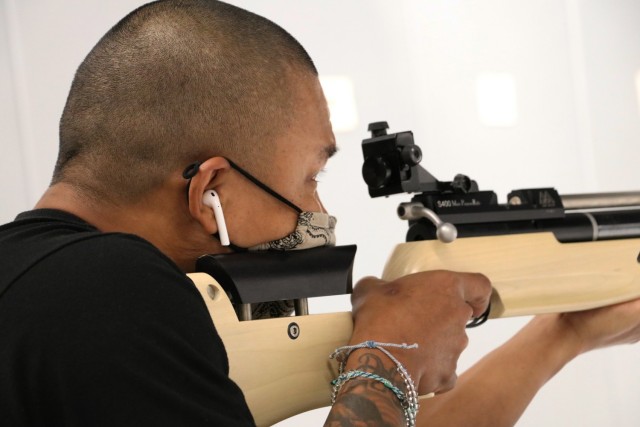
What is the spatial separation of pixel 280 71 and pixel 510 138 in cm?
151

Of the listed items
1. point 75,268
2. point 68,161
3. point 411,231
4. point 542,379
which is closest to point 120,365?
point 75,268

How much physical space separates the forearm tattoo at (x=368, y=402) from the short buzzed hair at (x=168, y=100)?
1.13 ft

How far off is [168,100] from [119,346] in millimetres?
453

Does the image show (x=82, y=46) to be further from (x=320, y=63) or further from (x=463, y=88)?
(x=463, y=88)

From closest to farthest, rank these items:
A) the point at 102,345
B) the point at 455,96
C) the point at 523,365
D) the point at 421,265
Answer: the point at 102,345 < the point at 421,265 < the point at 523,365 < the point at 455,96

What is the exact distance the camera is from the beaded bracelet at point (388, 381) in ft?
3.90

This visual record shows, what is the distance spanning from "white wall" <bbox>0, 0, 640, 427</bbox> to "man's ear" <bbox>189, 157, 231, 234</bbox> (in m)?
1.07

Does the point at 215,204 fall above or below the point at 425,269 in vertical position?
above

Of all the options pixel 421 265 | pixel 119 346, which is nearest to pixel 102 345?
pixel 119 346

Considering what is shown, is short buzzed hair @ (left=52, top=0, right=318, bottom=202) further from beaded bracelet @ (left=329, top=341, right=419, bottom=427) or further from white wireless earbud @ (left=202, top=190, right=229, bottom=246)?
beaded bracelet @ (left=329, top=341, right=419, bottom=427)

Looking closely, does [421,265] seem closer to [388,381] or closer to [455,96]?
[388,381]

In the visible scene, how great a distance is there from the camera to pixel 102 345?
896 millimetres

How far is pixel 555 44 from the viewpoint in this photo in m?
2.81

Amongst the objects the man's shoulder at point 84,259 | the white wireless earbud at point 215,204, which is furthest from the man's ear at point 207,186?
the man's shoulder at point 84,259
